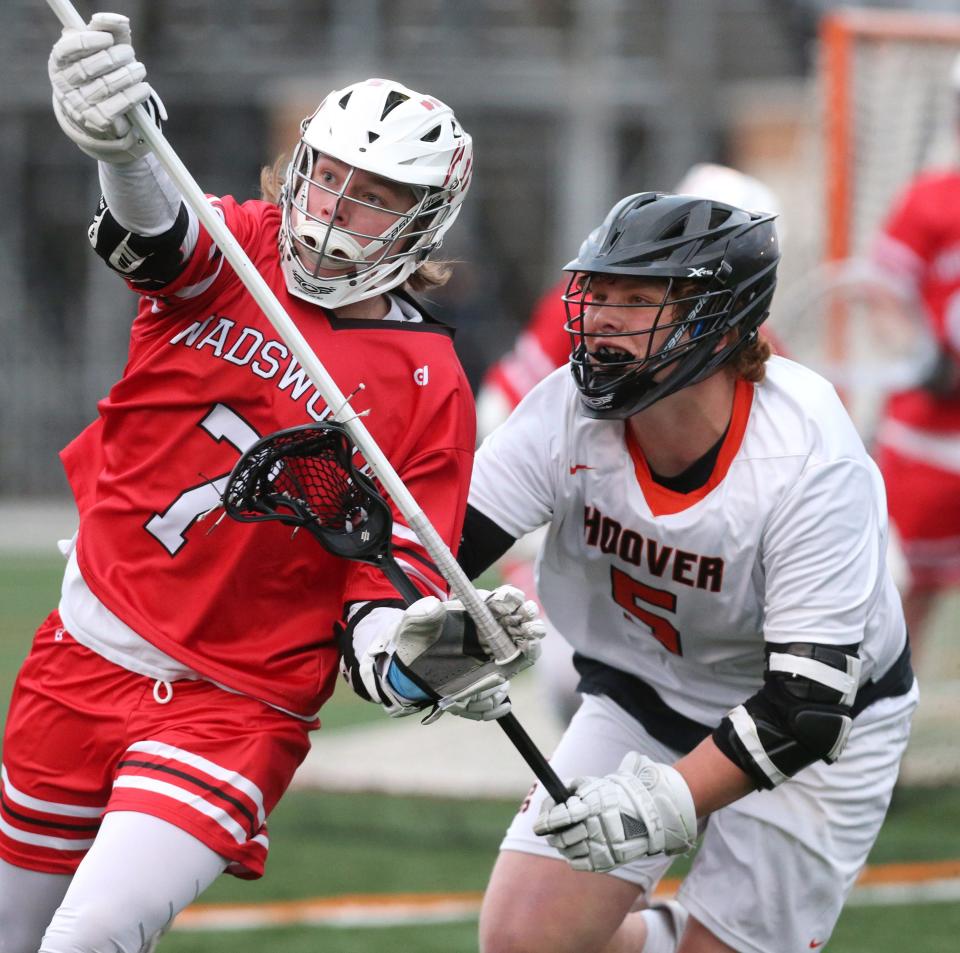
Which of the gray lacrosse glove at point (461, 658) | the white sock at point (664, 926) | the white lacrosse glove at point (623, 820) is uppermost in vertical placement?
the gray lacrosse glove at point (461, 658)

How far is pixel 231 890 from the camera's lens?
571cm

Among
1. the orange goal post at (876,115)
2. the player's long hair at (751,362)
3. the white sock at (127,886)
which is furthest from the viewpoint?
the orange goal post at (876,115)

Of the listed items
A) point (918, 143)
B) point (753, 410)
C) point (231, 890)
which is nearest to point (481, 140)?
point (918, 143)

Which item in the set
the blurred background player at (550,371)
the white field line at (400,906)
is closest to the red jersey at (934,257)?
the blurred background player at (550,371)

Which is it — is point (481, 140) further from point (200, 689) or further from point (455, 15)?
point (200, 689)

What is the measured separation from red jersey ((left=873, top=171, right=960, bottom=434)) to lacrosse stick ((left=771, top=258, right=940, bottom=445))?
66mm

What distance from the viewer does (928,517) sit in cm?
699

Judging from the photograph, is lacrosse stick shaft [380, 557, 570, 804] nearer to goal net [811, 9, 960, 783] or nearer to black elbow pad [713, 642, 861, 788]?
black elbow pad [713, 642, 861, 788]

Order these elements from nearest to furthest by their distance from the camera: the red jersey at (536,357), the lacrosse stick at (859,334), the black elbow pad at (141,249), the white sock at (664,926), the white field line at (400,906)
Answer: the black elbow pad at (141,249), the white sock at (664,926), the white field line at (400,906), the red jersey at (536,357), the lacrosse stick at (859,334)

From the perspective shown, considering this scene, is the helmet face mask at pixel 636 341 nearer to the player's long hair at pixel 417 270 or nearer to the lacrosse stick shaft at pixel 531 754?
the player's long hair at pixel 417 270

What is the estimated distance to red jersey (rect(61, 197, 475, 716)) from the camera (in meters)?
3.45

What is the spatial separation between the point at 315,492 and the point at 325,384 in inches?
10.1

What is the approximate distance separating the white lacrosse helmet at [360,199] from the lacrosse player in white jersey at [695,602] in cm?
→ 31

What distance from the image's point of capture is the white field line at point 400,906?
5344mm
